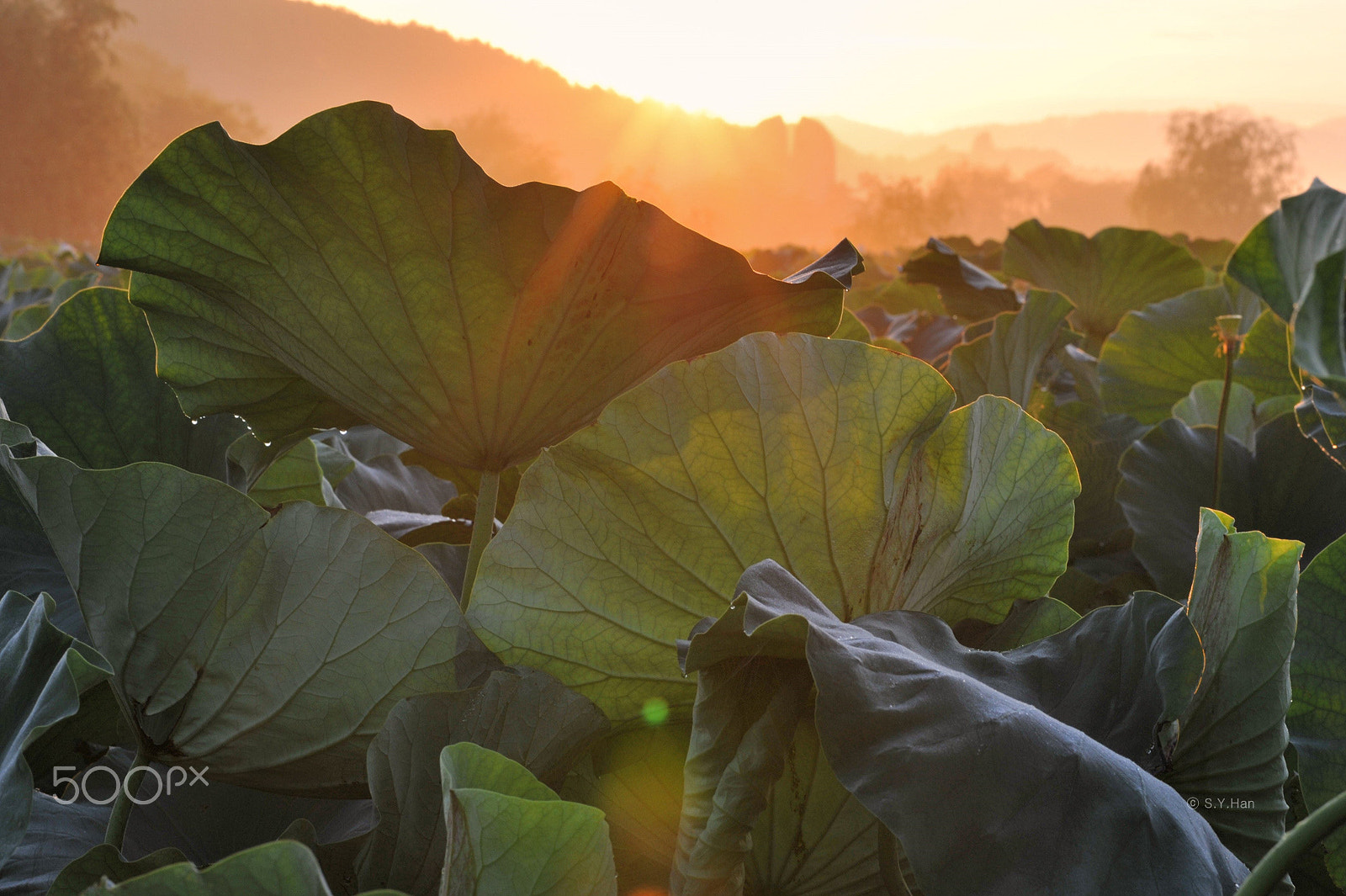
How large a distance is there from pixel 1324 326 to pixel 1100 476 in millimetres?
736

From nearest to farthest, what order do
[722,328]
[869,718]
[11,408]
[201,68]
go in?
[869,718] < [722,328] < [11,408] < [201,68]

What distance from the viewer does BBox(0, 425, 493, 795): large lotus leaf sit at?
1.70 ft

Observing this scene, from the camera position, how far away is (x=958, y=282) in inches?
81.3

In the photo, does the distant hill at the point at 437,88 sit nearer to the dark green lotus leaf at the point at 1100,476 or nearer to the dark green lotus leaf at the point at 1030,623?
the dark green lotus leaf at the point at 1100,476

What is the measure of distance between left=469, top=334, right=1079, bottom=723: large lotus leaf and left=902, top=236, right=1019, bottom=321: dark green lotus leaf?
1504mm

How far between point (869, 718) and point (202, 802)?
0.43 meters

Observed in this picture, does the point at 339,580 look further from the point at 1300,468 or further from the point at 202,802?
the point at 1300,468

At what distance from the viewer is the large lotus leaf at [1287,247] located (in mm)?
552

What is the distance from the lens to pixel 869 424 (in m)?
0.54

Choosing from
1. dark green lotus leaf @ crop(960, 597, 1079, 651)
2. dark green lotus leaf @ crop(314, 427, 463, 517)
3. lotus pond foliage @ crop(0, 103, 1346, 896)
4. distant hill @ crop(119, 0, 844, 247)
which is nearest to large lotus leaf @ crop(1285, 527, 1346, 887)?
lotus pond foliage @ crop(0, 103, 1346, 896)

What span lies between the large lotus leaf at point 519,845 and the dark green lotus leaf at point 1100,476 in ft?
2.79

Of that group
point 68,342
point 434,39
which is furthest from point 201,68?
point 68,342

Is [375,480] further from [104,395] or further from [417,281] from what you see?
[417,281]

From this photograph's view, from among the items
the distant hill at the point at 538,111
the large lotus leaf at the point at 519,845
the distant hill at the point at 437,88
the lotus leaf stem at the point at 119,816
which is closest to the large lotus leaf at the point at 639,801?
the large lotus leaf at the point at 519,845
